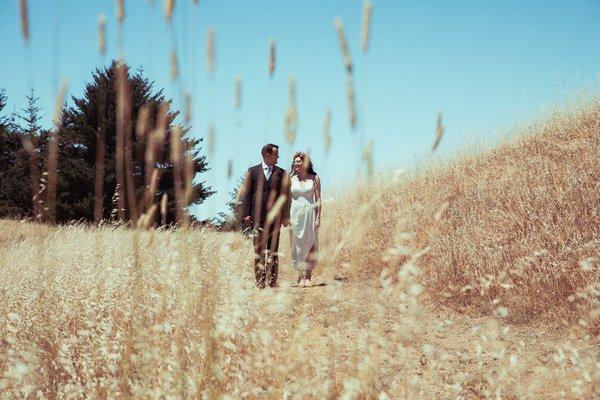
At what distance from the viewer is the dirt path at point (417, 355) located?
2.55m

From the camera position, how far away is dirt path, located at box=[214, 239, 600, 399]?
2551 millimetres

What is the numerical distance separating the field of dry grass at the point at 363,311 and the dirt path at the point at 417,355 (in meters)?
0.02

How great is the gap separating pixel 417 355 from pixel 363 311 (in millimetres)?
1317

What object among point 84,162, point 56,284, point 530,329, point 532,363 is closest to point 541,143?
A: point 530,329

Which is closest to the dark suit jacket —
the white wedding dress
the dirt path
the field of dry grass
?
the white wedding dress

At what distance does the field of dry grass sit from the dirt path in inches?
0.8

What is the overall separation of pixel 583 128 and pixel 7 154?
80.6 ft

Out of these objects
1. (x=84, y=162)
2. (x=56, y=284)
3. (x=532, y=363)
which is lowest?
(x=532, y=363)

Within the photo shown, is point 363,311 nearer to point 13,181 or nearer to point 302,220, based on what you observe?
point 302,220

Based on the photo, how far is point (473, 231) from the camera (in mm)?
6719

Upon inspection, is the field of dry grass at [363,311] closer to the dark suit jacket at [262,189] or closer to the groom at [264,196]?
the groom at [264,196]

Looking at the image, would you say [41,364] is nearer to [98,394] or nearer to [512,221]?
[98,394]

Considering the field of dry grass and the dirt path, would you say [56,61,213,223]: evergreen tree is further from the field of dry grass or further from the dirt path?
the dirt path

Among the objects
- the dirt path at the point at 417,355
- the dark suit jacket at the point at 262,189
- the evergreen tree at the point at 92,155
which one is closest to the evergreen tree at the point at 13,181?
the evergreen tree at the point at 92,155
